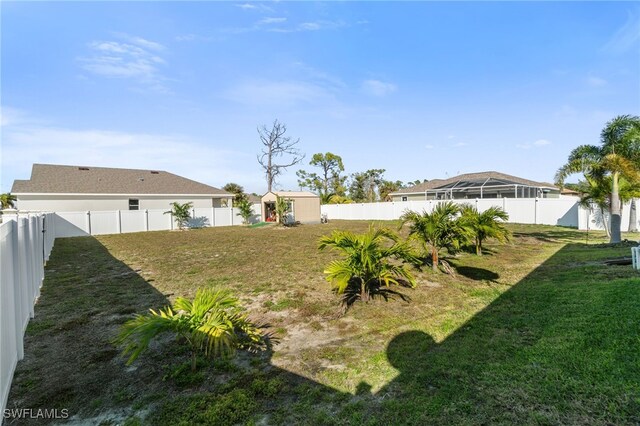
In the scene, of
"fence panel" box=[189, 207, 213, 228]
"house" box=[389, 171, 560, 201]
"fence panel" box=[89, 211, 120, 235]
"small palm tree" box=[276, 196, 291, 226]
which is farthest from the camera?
"house" box=[389, 171, 560, 201]

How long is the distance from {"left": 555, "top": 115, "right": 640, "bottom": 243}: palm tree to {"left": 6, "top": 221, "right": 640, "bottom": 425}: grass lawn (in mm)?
4994

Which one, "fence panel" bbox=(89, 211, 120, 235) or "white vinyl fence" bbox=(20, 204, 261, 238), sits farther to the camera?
"fence panel" bbox=(89, 211, 120, 235)

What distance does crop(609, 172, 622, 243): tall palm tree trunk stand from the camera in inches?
356

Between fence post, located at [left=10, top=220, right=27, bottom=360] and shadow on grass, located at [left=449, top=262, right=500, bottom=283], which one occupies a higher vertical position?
fence post, located at [left=10, top=220, right=27, bottom=360]

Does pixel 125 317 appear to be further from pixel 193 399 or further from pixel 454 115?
pixel 454 115

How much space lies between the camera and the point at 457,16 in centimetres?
970

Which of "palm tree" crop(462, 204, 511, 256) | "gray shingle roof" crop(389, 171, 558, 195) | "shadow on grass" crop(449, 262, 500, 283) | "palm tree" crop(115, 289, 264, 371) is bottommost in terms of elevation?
"shadow on grass" crop(449, 262, 500, 283)

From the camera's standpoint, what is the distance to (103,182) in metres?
19.8

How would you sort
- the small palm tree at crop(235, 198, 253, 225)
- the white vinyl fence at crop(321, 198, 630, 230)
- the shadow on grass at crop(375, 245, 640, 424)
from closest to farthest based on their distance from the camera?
1. the shadow on grass at crop(375, 245, 640, 424)
2. the white vinyl fence at crop(321, 198, 630, 230)
3. the small palm tree at crop(235, 198, 253, 225)

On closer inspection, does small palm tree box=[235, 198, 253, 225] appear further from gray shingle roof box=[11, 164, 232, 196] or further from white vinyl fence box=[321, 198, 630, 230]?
white vinyl fence box=[321, 198, 630, 230]

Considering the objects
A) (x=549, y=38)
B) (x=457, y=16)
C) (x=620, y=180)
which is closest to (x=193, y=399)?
(x=457, y=16)

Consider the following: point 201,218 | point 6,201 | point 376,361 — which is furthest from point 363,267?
point 6,201

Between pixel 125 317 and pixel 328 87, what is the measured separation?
557 inches

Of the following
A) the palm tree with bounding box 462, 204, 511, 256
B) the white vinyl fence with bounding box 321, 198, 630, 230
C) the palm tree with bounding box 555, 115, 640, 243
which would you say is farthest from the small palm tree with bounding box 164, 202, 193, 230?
the palm tree with bounding box 555, 115, 640, 243
